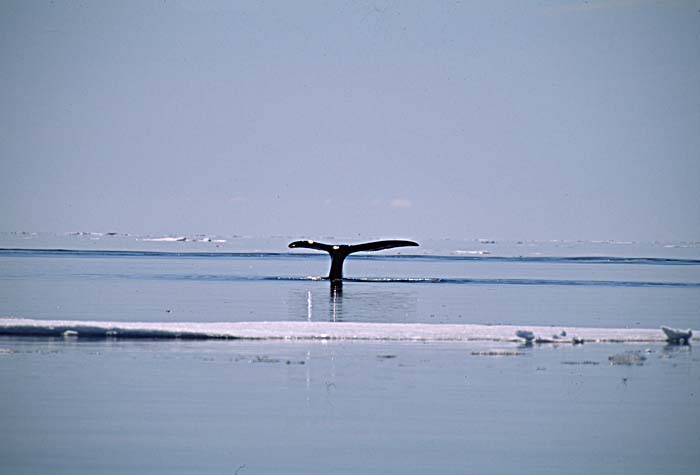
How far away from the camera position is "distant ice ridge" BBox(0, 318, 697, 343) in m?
22.5

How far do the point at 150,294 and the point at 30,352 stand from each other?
17.1m

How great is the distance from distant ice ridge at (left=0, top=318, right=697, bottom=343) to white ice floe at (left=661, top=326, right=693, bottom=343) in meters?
0.25

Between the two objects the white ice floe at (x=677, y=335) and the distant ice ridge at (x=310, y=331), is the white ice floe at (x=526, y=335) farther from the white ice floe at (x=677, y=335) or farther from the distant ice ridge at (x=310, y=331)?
the white ice floe at (x=677, y=335)

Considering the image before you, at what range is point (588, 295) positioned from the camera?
134 feet

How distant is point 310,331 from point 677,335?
7.47m

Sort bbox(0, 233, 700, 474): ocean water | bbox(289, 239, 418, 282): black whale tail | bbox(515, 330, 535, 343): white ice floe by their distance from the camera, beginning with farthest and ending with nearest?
bbox(289, 239, 418, 282): black whale tail
bbox(515, 330, 535, 343): white ice floe
bbox(0, 233, 700, 474): ocean water

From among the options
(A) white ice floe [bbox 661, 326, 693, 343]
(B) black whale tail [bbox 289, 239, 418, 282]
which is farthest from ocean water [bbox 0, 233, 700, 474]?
(B) black whale tail [bbox 289, 239, 418, 282]

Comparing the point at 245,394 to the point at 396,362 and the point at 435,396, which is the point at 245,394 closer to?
the point at 435,396

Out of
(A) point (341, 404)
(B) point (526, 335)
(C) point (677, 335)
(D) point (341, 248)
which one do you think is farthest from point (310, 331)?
(D) point (341, 248)

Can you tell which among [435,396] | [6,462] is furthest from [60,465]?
[435,396]

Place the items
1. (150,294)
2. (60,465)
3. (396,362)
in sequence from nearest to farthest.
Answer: (60,465)
(396,362)
(150,294)

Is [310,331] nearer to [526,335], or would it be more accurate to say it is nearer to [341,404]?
[526,335]

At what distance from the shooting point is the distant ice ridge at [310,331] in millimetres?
22547

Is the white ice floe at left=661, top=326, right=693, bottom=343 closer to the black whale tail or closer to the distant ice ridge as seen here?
the distant ice ridge
